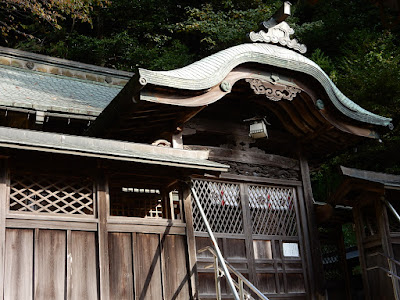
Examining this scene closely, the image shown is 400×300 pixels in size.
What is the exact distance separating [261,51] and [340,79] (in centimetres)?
752

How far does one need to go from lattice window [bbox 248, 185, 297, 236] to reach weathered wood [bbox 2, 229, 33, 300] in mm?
4663

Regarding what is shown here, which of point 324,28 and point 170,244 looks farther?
point 324,28

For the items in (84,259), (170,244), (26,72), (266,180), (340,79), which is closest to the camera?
(84,259)

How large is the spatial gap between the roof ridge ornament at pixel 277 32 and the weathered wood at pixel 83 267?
4.93m

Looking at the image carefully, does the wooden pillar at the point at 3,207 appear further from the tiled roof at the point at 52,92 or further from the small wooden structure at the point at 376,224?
the small wooden structure at the point at 376,224

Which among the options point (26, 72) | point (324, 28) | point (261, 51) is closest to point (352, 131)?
point (261, 51)

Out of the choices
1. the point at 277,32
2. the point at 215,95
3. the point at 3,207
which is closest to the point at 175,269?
the point at 3,207

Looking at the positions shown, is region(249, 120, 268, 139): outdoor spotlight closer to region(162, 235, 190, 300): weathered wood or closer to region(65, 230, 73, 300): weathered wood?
region(162, 235, 190, 300): weathered wood

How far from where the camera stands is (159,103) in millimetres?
7766

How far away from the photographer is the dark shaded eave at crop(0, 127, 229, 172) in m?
6.02

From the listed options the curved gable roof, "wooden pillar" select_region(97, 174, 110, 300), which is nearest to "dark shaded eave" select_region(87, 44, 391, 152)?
the curved gable roof

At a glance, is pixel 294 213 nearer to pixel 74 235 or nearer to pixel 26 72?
pixel 74 235

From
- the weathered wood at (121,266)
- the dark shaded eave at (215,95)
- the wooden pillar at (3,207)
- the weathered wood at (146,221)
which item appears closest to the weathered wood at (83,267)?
the weathered wood at (121,266)

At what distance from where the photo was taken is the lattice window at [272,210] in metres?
9.80
